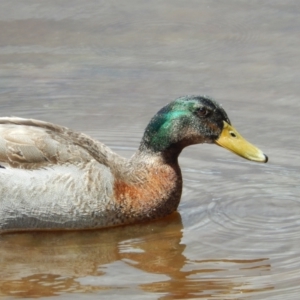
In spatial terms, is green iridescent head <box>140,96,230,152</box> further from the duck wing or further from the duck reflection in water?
the duck reflection in water

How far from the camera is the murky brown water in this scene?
757 cm

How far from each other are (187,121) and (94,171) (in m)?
0.95

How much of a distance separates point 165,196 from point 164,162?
0.31 metres

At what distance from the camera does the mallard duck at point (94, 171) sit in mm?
8375

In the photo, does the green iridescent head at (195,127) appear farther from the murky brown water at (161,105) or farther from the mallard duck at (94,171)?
the murky brown water at (161,105)

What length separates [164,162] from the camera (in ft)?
29.2

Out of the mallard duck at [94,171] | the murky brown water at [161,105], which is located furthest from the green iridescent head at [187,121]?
the murky brown water at [161,105]

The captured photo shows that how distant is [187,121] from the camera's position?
878 cm

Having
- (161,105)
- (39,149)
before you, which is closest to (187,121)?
(39,149)

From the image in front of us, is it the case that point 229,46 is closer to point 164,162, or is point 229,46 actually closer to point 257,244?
point 164,162

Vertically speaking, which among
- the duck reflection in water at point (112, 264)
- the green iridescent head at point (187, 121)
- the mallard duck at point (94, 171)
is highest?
the green iridescent head at point (187, 121)

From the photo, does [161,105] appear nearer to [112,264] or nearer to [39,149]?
[39,149]

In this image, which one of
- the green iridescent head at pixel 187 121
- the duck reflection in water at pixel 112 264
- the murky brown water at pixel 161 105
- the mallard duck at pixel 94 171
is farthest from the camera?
the green iridescent head at pixel 187 121

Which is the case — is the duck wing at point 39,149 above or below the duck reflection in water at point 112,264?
above
